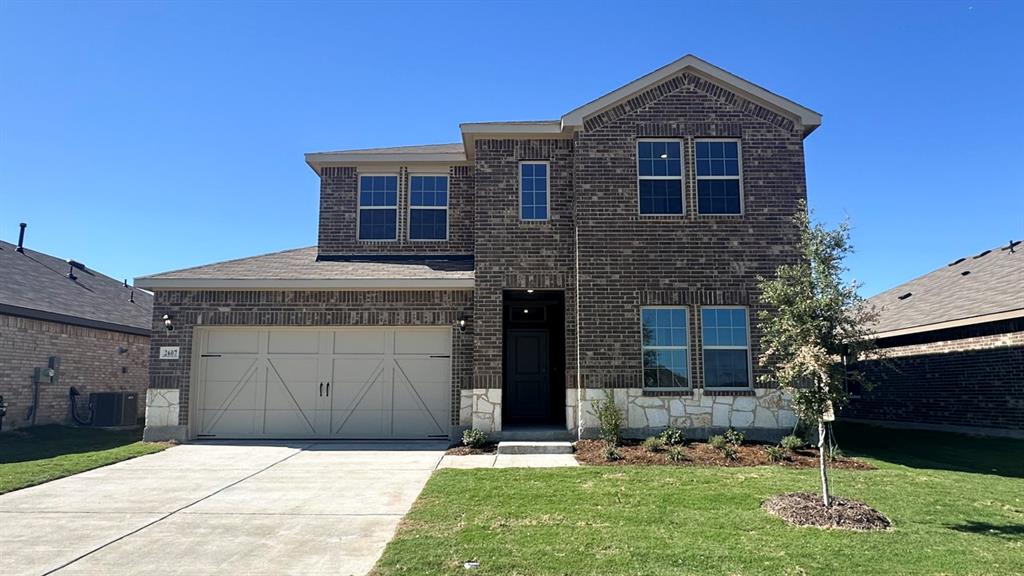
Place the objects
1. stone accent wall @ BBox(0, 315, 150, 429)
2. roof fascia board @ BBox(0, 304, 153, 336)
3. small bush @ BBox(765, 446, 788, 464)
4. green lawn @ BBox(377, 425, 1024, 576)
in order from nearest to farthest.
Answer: green lawn @ BBox(377, 425, 1024, 576) → small bush @ BBox(765, 446, 788, 464) → roof fascia board @ BBox(0, 304, 153, 336) → stone accent wall @ BBox(0, 315, 150, 429)

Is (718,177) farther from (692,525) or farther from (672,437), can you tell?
(692,525)

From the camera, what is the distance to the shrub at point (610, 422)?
35.9ft

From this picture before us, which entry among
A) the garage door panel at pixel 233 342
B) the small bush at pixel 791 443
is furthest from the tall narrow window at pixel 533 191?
the garage door panel at pixel 233 342

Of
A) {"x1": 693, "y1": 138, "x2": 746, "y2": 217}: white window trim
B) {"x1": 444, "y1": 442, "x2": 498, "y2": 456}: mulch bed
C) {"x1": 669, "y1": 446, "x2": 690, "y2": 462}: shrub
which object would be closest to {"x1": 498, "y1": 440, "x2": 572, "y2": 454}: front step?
{"x1": 444, "y1": 442, "x2": 498, "y2": 456}: mulch bed

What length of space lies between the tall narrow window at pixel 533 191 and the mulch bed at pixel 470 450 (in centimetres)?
465

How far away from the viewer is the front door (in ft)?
47.5

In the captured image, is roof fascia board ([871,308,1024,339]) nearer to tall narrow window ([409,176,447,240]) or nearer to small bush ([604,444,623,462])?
small bush ([604,444,623,462])

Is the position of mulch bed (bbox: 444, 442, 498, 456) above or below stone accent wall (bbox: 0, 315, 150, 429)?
below

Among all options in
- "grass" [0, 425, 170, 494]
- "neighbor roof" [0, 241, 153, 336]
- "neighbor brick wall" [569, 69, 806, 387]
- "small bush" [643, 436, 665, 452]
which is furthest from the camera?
"neighbor roof" [0, 241, 153, 336]

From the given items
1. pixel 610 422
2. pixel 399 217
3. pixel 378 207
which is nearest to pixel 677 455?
pixel 610 422

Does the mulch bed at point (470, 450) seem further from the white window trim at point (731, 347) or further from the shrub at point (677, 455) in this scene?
the white window trim at point (731, 347)

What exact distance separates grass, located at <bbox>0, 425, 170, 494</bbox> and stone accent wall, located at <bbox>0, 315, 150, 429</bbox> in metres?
0.64

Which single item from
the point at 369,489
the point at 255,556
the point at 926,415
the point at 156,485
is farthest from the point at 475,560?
the point at 926,415

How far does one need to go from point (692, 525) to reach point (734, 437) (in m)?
5.20
